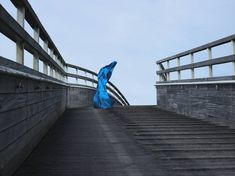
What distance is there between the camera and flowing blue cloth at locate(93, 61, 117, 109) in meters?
13.2

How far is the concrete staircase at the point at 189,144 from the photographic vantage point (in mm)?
3902

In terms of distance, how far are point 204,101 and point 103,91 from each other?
21.0 feet

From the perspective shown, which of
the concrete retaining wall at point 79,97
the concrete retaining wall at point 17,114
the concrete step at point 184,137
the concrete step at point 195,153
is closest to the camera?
the concrete retaining wall at point 17,114

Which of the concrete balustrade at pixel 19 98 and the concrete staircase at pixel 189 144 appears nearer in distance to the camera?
the concrete balustrade at pixel 19 98

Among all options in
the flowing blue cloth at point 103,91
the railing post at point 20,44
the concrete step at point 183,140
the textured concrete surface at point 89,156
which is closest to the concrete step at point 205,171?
the textured concrete surface at point 89,156

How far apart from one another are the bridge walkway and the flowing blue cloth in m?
6.07

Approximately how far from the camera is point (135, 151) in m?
4.75

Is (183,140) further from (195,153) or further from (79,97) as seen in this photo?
(79,97)

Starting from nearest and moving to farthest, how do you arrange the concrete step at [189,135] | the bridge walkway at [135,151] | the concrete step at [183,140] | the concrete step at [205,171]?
1. the concrete step at [205,171]
2. the bridge walkway at [135,151]
3. the concrete step at [183,140]
4. the concrete step at [189,135]

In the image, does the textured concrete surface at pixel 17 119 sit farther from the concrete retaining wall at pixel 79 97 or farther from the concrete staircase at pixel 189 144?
the concrete retaining wall at pixel 79 97

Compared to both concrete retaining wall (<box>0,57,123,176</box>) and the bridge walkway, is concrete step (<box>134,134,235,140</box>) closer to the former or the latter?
the bridge walkway

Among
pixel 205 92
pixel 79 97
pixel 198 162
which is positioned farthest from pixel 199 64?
pixel 79 97

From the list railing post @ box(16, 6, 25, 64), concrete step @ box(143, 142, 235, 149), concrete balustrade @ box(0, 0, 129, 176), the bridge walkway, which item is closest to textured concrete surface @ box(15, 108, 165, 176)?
the bridge walkway

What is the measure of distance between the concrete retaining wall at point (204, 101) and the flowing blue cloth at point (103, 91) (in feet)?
10.8
